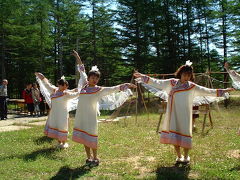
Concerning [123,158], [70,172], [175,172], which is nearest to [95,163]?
[70,172]

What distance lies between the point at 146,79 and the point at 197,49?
19.0 meters

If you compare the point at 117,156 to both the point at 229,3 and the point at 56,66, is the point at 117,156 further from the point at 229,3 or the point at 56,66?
the point at 56,66

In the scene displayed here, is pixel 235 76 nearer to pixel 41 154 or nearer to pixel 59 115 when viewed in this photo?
pixel 59 115

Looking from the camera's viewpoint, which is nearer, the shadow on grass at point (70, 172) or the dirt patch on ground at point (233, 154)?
the shadow on grass at point (70, 172)

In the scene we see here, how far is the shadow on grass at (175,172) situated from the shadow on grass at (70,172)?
1275 mm

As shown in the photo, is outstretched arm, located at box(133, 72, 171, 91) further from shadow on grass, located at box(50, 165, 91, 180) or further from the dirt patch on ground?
the dirt patch on ground

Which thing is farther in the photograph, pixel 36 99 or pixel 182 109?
pixel 36 99

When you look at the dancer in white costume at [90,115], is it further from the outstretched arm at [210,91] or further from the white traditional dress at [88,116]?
the outstretched arm at [210,91]

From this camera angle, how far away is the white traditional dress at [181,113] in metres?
5.12

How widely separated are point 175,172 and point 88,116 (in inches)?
72.5

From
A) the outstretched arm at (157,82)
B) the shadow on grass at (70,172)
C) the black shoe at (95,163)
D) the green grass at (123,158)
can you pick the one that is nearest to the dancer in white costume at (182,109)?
the outstretched arm at (157,82)

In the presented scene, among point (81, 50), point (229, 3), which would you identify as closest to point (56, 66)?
point (81, 50)

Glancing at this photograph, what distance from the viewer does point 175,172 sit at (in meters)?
4.88

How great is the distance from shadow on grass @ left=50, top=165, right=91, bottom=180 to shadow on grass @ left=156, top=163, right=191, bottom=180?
1275 mm
